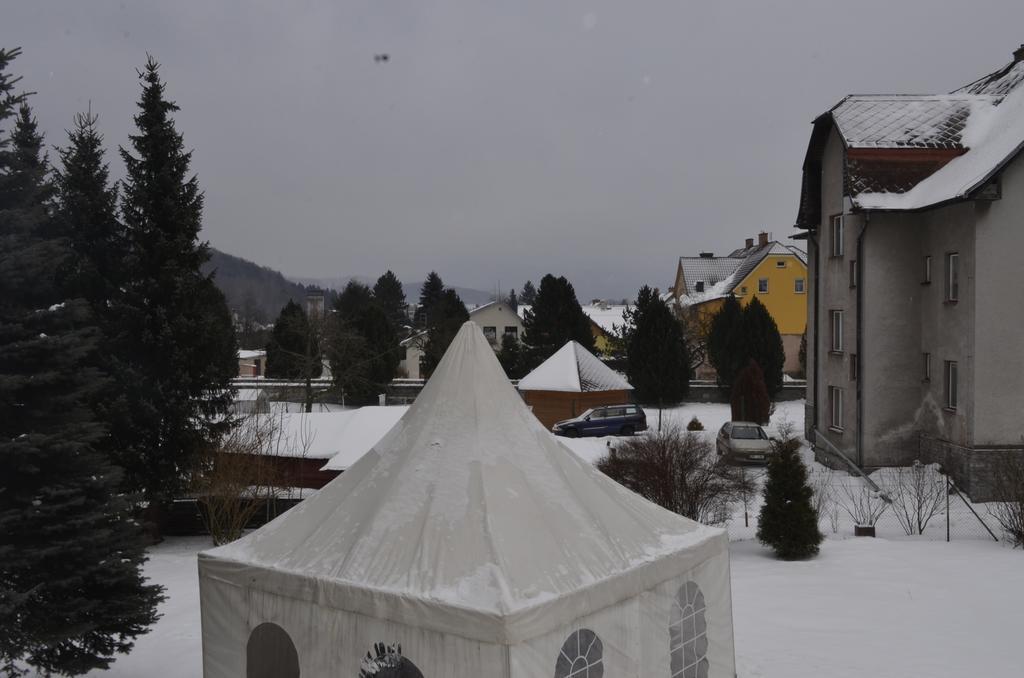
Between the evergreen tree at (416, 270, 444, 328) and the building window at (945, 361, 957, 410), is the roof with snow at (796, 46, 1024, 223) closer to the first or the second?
the building window at (945, 361, 957, 410)

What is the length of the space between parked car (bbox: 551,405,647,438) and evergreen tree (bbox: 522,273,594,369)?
1491 centimetres

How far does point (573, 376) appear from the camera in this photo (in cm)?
3359

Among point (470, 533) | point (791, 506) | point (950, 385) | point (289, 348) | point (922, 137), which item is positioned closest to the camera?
point (470, 533)

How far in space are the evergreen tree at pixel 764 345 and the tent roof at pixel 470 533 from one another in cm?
3063

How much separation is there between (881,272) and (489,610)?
752 inches

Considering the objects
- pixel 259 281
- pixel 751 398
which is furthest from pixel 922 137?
pixel 259 281

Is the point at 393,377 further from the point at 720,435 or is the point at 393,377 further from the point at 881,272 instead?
the point at 881,272

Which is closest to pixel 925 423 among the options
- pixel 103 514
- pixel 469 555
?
pixel 469 555

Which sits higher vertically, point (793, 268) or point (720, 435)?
point (793, 268)

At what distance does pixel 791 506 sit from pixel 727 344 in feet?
79.8

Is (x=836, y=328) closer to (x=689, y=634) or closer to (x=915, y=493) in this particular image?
(x=915, y=493)

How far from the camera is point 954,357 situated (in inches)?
768

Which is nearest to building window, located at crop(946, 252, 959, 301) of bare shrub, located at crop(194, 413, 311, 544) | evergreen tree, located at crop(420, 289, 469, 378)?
bare shrub, located at crop(194, 413, 311, 544)

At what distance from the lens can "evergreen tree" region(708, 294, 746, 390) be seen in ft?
123
